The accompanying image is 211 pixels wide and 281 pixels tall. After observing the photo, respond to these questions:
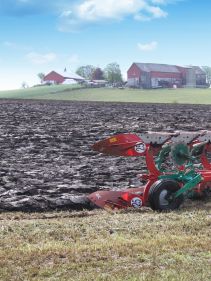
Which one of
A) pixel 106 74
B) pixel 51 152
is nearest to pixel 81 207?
pixel 51 152

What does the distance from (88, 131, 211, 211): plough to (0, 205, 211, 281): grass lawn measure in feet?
1.38

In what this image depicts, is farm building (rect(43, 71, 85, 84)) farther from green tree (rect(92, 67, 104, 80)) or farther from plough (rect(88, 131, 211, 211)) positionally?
plough (rect(88, 131, 211, 211))

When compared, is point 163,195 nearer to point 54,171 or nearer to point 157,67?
point 54,171

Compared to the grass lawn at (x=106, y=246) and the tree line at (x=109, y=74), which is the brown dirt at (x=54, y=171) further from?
the tree line at (x=109, y=74)

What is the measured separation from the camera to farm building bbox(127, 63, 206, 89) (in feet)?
474

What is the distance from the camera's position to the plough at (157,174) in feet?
29.1

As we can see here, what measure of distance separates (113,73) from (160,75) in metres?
24.7

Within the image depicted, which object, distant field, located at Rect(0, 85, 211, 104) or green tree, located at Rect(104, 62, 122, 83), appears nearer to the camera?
distant field, located at Rect(0, 85, 211, 104)

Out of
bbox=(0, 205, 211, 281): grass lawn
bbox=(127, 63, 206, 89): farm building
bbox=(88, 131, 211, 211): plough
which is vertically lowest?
bbox=(0, 205, 211, 281): grass lawn

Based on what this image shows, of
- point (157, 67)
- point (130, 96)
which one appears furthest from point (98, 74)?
point (130, 96)

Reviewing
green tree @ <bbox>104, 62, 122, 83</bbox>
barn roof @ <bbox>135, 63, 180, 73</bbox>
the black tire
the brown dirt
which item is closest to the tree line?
green tree @ <bbox>104, 62, 122, 83</bbox>

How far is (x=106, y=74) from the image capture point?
6816 inches

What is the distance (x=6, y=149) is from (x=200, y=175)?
9.10 meters

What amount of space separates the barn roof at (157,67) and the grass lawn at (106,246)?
141 m
